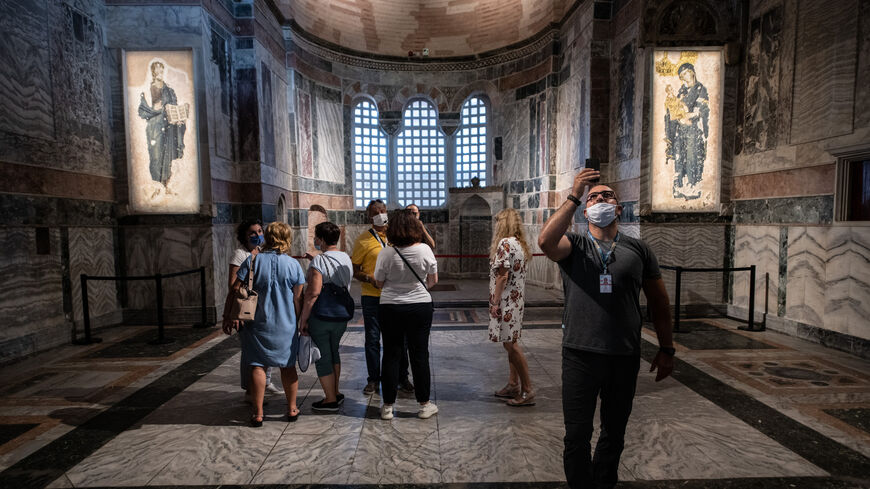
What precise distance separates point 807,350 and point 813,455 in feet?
11.7

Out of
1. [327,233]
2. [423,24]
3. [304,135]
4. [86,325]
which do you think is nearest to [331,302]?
[327,233]

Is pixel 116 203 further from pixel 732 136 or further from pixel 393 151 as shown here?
pixel 732 136

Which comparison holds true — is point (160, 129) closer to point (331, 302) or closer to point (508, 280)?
point (331, 302)

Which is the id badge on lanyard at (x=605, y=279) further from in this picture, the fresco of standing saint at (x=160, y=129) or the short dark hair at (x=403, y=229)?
the fresco of standing saint at (x=160, y=129)

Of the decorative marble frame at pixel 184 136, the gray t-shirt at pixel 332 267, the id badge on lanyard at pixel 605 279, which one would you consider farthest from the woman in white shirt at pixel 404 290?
the decorative marble frame at pixel 184 136

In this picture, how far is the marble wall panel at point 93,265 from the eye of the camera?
7.27m

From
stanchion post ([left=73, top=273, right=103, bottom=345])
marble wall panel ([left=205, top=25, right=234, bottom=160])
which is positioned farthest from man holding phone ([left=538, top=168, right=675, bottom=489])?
marble wall panel ([left=205, top=25, right=234, bottom=160])

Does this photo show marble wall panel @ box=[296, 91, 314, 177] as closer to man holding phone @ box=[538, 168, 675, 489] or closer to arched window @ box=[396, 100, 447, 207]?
arched window @ box=[396, 100, 447, 207]

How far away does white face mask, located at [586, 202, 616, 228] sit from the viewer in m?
2.53

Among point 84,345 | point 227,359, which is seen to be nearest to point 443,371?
point 227,359

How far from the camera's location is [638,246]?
101 inches

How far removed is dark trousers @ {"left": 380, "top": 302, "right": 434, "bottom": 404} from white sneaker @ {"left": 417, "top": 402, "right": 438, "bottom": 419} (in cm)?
26

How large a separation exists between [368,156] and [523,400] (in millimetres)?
12357

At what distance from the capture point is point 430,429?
3.86 metres
